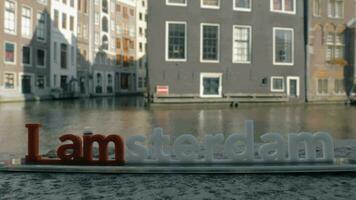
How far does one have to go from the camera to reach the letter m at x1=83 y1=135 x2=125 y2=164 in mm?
6727

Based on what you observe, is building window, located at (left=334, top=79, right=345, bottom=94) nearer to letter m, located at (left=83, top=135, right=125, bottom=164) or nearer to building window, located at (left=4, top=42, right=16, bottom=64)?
building window, located at (left=4, top=42, right=16, bottom=64)

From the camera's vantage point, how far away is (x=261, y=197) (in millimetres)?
5234

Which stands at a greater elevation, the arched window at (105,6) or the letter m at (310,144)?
the arched window at (105,6)

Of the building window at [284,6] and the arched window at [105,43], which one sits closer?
the building window at [284,6]

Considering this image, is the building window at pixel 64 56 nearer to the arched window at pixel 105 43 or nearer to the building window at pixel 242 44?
the arched window at pixel 105 43

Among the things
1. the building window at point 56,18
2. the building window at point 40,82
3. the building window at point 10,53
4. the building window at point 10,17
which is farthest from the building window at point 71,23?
the building window at point 10,53

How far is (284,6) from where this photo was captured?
1457 inches

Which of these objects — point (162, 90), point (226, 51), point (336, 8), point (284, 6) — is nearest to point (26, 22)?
point (162, 90)

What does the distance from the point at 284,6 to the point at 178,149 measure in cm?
3289

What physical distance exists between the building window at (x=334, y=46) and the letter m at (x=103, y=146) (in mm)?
37061

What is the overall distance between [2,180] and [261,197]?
375cm

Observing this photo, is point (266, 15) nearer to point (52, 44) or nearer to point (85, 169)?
point (52, 44)

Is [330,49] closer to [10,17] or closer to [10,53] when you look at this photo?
[10,53]

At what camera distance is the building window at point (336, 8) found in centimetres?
4069
